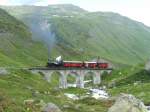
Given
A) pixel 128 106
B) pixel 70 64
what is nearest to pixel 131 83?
pixel 70 64

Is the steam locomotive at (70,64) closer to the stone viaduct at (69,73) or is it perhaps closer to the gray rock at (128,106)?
the stone viaduct at (69,73)

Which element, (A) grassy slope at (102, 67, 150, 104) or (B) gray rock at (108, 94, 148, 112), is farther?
(A) grassy slope at (102, 67, 150, 104)

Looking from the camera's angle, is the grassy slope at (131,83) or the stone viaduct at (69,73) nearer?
the grassy slope at (131,83)

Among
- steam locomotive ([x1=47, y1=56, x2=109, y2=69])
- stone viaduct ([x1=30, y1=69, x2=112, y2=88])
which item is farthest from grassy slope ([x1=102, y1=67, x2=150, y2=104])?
steam locomotive ([x1=47, y1=56, x2=109, y2=69])

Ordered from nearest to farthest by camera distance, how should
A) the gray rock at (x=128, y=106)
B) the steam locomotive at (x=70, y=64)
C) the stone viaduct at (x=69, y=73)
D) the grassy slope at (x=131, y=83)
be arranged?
the gray rock at (x=128, y=106) < the grassy slope at (x=131, y=83) < the steam locomotive at (x=70, y=64) < the stone viaduct at (x=69, y=73)

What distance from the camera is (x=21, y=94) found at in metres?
68.5

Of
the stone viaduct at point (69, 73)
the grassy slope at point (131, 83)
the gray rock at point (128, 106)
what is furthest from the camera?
the stone viaduct at point (69, 73)

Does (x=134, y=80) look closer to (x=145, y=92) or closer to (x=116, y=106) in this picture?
(x=145, y=92)

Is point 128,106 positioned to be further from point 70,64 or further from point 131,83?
point 70,64

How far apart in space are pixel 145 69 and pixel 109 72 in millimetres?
24665

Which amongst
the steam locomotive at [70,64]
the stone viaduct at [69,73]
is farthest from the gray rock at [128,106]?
the stone viaduct at [69,73]

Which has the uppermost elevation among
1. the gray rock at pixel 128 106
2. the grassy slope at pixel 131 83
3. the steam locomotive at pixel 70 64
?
the steam locomotive at pixel 70 64

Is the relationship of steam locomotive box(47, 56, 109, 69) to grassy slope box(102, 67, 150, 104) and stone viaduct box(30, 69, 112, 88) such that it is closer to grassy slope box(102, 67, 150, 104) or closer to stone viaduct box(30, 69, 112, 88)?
stone viaduct box(30, 69, 112, 88)

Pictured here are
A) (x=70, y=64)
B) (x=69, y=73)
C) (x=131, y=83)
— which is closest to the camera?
(x=131, y=83)
